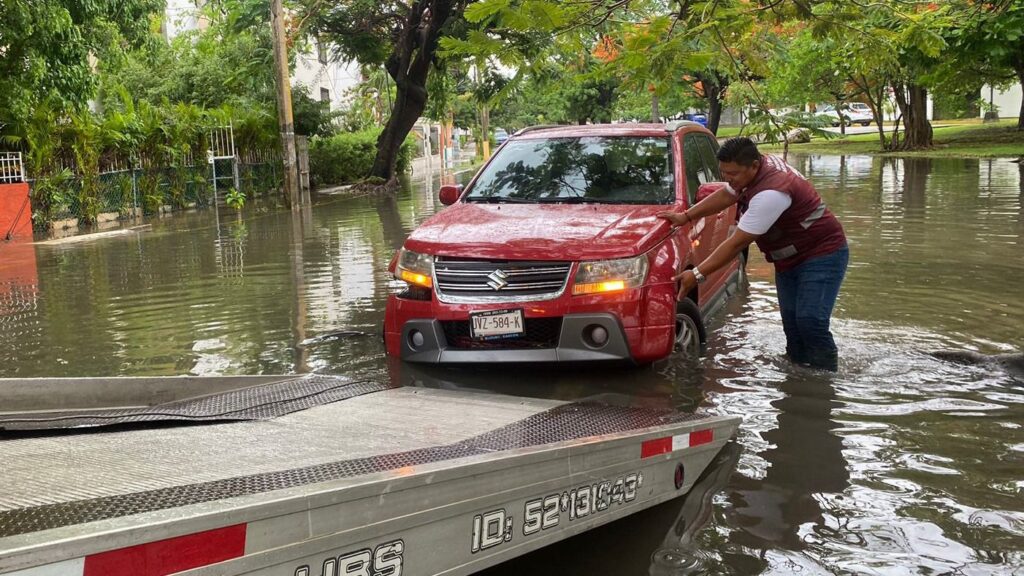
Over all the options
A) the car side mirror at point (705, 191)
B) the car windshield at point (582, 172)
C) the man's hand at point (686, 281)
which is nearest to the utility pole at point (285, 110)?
the car windshield at point (582, 172)

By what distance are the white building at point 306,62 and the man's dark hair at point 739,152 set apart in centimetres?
2437

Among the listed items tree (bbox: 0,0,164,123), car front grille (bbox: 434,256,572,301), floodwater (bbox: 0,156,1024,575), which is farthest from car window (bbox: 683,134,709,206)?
tree (bbox: 0,0,164,123)

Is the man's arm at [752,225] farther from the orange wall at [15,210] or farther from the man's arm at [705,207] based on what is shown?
the orange wall at [15,210]

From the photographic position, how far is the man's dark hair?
19.0 feet

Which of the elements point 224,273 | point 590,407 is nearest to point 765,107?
point 590,407

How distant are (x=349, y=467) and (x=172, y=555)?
34.5 inches

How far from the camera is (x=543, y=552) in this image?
3951mm

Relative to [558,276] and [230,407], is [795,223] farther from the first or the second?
[230,407]

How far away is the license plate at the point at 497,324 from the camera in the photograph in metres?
5.89

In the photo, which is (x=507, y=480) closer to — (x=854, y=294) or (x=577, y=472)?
(x=577, y=472)

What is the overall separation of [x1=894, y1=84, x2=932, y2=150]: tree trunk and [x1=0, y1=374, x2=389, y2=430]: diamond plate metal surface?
40.2 meters

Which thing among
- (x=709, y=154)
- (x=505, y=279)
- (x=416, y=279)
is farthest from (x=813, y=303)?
(x=709, y=154)

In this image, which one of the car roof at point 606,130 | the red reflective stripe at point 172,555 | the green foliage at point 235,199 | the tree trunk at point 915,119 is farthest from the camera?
the tree trunk at point 915,119

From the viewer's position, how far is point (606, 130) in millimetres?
7762
